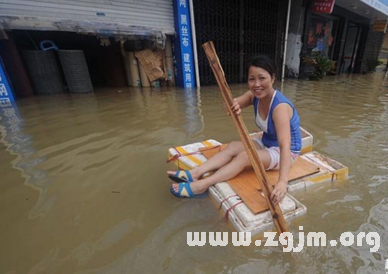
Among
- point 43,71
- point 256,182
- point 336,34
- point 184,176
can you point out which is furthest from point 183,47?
point 336,34

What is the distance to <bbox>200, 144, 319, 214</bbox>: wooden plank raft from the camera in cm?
151

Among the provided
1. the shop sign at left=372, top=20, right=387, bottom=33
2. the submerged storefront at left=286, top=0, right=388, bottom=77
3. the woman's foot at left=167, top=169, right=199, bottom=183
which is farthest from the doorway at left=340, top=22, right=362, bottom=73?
the woman's foot at left=167, top=169, right=199, bottom=183

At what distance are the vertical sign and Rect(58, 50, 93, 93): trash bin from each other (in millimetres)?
2527

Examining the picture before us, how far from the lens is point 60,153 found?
256 centimetres

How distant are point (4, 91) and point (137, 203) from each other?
15.0 feet

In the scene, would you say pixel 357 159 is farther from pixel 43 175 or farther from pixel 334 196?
pixel 43 175

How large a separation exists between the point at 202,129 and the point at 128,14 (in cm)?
414

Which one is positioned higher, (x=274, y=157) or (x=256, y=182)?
(x=274, y=157)

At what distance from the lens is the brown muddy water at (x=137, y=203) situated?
126cm

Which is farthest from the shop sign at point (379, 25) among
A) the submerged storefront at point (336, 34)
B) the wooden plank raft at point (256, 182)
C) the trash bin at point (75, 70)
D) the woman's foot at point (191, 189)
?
the woman's foot at point (191, 189)

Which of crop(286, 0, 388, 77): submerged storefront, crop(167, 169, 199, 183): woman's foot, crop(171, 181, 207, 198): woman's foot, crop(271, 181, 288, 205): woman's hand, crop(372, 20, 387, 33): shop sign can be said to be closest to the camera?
crop(271, 181, 288, 205): woman's hand

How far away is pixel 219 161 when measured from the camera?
1.93 meters

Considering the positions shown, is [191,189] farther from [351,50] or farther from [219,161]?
[351,50]

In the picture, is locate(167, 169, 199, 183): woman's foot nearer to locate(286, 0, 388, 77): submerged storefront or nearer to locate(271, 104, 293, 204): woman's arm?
locate(271, 104, 293, 204): woman's arm
